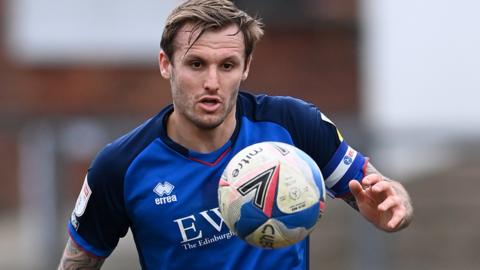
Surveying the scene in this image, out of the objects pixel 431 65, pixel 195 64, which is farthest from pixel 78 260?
pixel 431 65

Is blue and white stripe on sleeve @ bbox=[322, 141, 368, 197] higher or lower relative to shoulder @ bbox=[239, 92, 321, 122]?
lower

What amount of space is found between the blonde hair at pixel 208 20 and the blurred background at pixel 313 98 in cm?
624

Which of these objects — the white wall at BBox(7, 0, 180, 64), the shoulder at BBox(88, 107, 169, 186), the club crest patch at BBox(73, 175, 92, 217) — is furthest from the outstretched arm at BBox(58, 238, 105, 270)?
the white wall at BBox(7, 0, 180, 64)

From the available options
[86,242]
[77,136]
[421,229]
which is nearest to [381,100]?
[421,229]

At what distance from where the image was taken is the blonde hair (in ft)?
18.9

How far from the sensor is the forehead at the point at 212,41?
5742 mm

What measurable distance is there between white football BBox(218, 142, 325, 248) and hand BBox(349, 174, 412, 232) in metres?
0.25

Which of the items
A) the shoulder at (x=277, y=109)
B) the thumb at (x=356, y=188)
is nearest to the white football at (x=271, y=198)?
the thumb at (x=356, y=188)

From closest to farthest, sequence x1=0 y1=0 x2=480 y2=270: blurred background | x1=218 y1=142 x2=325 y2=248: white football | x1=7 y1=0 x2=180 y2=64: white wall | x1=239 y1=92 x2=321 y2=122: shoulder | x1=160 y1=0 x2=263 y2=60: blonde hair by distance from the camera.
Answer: x1=218 y1=142 x2=325 y2=248: white football < x1=160 y1=0 x2=263 y2=60: blonde hair < x1=239 y1=92 x2=321 y2=122: shoulder < x1=0 y1=0 x2=480 y2=270: blurred background < x1=7 y1=0 x2=180 y2=64: white wall

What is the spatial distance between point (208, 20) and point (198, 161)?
2.23 feet

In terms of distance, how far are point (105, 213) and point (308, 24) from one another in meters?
10.8

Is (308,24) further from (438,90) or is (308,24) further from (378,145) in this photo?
(378,145)

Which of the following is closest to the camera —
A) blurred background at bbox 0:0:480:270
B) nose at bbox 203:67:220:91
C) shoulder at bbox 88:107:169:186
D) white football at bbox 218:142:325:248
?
white football at bbox 218:142:325:248

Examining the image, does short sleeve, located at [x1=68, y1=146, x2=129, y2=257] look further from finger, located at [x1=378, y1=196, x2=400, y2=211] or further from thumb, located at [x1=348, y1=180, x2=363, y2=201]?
finger, located at [x1=378, y1=196, x2=400, y2=211]
